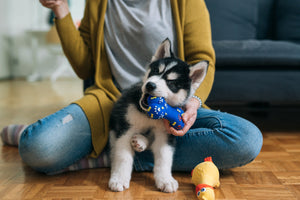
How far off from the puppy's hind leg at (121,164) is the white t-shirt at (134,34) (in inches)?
14.2

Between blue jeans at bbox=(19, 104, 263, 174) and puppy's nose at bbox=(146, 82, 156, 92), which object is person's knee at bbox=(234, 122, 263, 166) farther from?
puppy's nose at bbox=(146, 82, 156, 92)

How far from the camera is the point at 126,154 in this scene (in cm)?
113

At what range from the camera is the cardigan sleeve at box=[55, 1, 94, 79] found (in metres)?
1.37

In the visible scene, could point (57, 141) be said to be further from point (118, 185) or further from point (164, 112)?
point (164, 112)

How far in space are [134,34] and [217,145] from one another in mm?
694

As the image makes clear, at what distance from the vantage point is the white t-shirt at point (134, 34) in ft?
4.61

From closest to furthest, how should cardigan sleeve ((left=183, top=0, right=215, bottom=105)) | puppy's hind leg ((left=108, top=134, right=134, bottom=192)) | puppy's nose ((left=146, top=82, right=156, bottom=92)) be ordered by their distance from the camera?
puppy's nose ((left=146, top=82, right=156, bottom=92)) → puppy's hind leg ((left=108, top=134, right=134, bottom=192)) → cardigan sleeve ((left=183, top=0, right=215, bottom=105))

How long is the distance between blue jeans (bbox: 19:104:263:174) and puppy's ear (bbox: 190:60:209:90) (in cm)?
26

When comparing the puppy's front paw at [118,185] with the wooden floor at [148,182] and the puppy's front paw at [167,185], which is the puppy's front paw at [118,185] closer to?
the wooden floor at [148,182]

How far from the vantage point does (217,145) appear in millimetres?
1212

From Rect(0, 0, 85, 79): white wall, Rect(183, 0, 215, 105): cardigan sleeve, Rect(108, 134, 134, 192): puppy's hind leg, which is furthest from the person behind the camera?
Rect(0, 0, 85, 79): white wall

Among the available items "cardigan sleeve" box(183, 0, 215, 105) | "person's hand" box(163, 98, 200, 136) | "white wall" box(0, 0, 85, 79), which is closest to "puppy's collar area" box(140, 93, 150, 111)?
"person's hand" box(163, 98, 200, 136)

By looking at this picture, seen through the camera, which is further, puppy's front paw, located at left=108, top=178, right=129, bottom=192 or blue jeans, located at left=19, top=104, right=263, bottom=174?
blue jeans, located at left=19, top=104, right=263, bottom=174

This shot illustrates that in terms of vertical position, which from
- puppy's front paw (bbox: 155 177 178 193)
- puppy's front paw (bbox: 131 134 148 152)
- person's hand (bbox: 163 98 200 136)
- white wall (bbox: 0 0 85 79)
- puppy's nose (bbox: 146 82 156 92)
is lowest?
white wall (bbox: 0 0 85 79)
